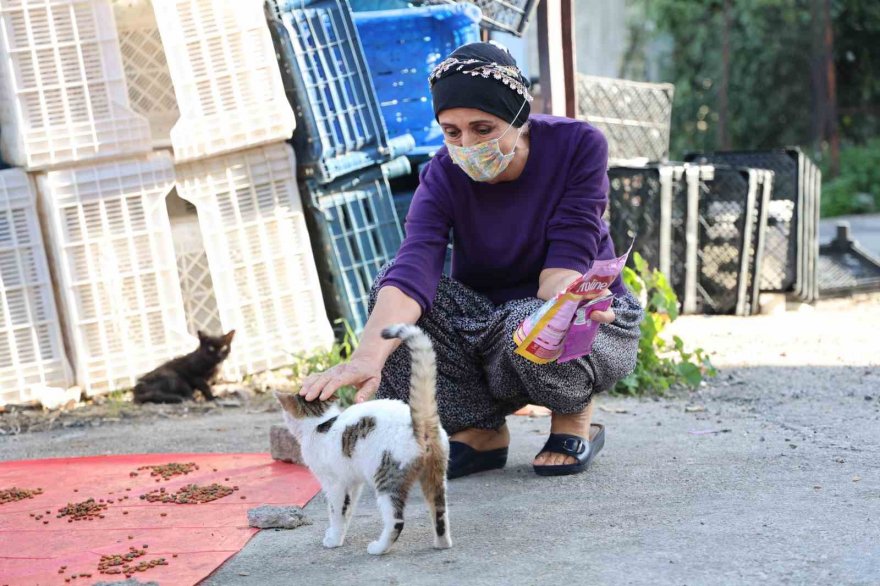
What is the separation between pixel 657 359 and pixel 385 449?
2.77 meters

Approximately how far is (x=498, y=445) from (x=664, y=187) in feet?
11.0

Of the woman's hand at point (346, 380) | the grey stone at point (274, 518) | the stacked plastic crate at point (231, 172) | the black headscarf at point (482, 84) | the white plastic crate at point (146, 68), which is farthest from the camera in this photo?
the white plastic crate at point (146, 68)

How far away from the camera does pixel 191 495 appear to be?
11.3 feet

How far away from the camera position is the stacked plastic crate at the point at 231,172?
17.0 feet

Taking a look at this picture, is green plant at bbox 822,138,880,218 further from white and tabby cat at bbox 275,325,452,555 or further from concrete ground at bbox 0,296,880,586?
white and tabby cat at bbox 275,325,452,555

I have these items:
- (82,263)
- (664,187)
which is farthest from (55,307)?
(664,187)

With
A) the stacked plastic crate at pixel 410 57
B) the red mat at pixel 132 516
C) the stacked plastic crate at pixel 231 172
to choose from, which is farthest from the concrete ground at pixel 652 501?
the stacked plastic crate at pixel 410 57

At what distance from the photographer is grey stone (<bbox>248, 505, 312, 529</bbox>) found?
10.1ft

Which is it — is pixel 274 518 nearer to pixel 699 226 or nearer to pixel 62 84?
pixel 62 84

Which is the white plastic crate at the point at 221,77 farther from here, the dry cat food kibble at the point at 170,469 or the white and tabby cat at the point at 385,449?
the white and tabby cat at the point at 385,449

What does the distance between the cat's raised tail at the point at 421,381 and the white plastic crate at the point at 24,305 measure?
9.87 feet

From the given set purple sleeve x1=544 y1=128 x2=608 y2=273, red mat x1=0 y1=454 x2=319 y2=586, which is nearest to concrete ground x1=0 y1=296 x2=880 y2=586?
red mat x1=0 y1=454 x2=319 y2=586

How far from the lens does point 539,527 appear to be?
9.66ft

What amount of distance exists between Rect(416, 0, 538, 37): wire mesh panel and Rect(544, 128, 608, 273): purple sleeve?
7.42 ft
